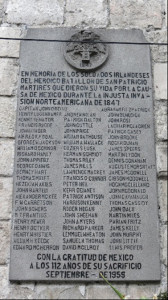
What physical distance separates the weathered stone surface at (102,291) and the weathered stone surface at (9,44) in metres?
2.12

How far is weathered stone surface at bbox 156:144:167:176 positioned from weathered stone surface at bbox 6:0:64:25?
60.4 inches

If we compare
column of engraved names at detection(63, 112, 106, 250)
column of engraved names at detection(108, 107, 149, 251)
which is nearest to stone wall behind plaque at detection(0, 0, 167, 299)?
column of engraved names at detection(108, 107, 149, 251)

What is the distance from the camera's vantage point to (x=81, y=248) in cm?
308

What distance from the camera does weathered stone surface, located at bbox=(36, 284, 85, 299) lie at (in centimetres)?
298

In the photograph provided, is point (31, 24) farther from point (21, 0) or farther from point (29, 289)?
point (29, 289)

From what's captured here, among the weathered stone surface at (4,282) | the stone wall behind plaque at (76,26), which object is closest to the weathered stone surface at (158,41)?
the stone wall behind plaque at (76,26)

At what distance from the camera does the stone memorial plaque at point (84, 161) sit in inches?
120

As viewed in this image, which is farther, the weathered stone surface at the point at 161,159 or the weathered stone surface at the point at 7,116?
the weathered stone surface at the point at 7,116

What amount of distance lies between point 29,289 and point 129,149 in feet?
4.38

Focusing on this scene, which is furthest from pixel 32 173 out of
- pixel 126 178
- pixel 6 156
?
pixel 126 178

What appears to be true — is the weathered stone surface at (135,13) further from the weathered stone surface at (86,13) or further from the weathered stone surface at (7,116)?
the weathered stone surface at (7,116)

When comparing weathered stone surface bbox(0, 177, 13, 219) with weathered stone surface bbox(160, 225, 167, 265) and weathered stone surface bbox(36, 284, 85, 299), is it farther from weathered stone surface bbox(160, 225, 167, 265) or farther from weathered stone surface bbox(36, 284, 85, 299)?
weathered stone surface bbox(160, 225, 167, 265)

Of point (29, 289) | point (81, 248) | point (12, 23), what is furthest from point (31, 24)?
point (29, 289)

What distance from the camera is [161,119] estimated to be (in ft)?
11.5
